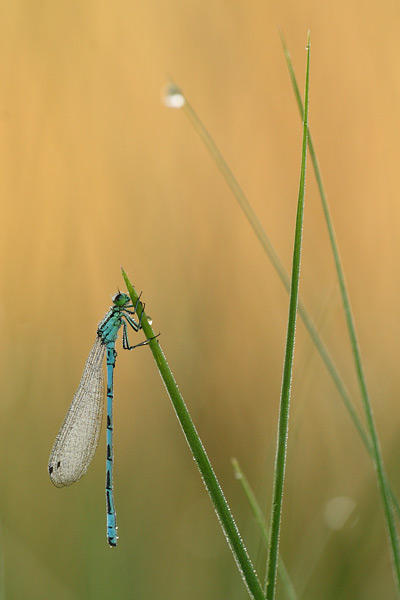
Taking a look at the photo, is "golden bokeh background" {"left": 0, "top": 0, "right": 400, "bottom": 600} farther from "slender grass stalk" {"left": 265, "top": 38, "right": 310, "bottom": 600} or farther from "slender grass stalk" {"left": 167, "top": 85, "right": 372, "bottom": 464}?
"slender grass stalk" {"left": 265, "top": 38, "right": 310, "bottom": 600}

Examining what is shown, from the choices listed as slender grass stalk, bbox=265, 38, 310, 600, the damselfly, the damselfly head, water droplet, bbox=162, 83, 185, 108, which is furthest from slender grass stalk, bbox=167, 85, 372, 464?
the damselfly

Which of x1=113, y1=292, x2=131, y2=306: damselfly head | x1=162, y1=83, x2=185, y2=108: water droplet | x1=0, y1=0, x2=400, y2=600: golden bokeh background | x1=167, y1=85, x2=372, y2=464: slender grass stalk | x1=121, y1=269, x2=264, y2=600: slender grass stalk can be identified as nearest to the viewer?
x1=121, y1=269, x2=264, y2=600: slender grass stalk

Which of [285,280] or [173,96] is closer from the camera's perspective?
[285,280]

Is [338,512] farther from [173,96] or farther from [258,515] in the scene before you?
[173,96]

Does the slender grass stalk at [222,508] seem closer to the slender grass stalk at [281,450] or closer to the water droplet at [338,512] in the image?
the slender grass stalk at [281,450]

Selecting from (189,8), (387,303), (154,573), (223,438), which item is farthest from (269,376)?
(189,8)

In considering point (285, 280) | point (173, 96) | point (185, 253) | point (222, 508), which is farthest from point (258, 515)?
point (185, 253)

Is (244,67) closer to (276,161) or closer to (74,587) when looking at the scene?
(276,161)

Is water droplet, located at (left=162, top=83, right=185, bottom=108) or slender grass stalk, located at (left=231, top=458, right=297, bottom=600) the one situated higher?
water droplet, located at (left=162, top=83, right=185, bottom=108)
